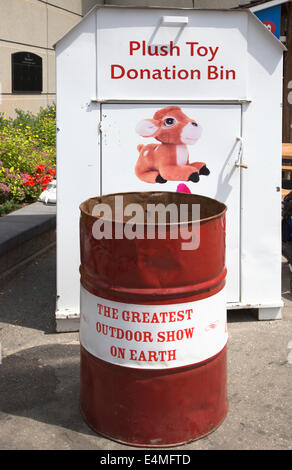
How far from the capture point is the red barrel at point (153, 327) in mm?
3354

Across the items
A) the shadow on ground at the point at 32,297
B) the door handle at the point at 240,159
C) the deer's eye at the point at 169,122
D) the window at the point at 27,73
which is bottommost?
the shadow on ground at the point at 32,297

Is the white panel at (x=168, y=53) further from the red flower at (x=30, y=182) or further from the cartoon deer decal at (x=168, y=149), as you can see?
the red flower at (x=30, y=182)

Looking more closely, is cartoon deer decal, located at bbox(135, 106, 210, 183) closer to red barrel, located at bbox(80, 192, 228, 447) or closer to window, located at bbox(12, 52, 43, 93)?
red barrel, located at bbox(80, 192, 228, 447)

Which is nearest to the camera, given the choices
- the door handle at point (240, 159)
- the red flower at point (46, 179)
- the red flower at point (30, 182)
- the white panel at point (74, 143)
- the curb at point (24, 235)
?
the white panel at point (74, 143)

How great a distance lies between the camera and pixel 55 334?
510cm

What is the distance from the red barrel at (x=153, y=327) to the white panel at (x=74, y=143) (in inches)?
55.2

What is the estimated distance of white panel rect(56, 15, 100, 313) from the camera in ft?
15.7

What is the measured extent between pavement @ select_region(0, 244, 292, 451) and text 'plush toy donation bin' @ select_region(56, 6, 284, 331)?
346 millimetres

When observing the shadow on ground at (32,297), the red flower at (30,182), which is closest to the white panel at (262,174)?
the shadow on ground at (32,297)

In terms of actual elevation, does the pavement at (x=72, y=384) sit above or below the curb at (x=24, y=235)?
below

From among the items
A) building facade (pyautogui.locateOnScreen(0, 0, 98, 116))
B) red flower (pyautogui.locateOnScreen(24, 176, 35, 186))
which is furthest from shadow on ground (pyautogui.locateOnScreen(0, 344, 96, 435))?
building facade (pyautogui.locateOnScreen(0, 0, 98, 116))

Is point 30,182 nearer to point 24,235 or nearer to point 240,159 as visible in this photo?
point 24,235

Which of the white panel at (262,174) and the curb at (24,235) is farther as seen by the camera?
the curb at (24,235)

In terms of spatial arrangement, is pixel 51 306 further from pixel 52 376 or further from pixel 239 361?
pixel 239 361
